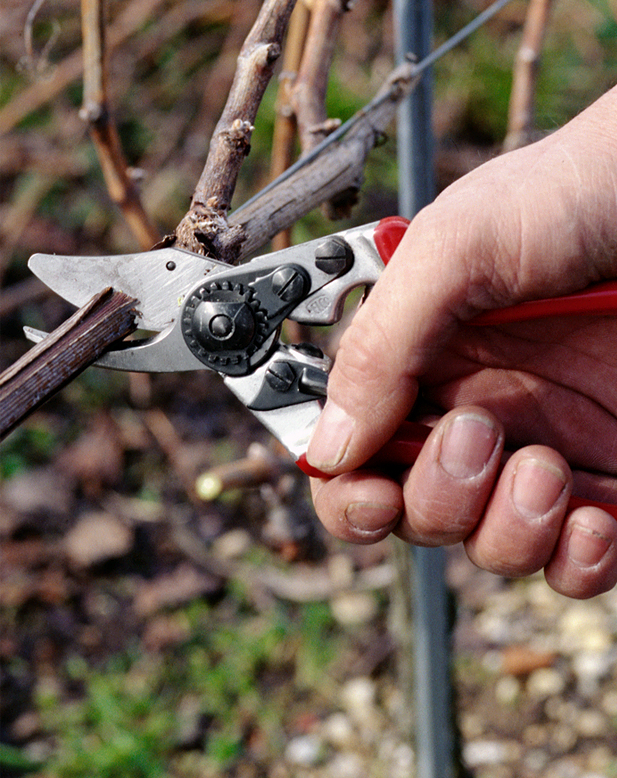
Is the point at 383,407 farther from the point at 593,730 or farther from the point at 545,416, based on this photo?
the point at 593,730

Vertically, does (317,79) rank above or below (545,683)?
above

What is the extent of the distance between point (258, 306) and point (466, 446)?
1.13 ft

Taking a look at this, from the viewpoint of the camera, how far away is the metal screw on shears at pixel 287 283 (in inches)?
41.9

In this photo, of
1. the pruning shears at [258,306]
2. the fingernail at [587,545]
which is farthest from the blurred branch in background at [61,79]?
the fingernail at [587,545]

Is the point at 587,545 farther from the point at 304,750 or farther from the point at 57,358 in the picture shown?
the point at 304,750

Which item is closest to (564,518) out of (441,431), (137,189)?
(441,431)

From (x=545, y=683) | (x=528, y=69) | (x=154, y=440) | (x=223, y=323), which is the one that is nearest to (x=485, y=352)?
(x=223, y=323)

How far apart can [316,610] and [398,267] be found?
4.82 ft

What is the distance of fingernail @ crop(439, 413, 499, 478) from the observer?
1036 millimetres

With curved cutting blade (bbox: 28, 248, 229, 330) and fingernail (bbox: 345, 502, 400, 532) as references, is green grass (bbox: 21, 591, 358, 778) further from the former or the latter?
curved cutting blade (bbox: 28, 248, 229, 330)

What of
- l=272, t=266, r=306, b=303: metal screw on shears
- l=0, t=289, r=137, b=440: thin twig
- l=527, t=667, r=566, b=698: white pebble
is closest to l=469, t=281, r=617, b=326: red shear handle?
l=272, t=266, r=306, b=303: metal screw on shears

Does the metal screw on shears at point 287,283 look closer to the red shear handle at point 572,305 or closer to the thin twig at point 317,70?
the red shear handle at point 572,305

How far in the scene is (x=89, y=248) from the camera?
319 centimetres

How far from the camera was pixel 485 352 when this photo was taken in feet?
4.06
